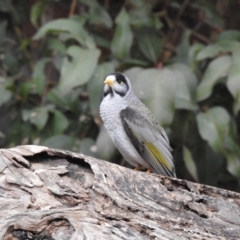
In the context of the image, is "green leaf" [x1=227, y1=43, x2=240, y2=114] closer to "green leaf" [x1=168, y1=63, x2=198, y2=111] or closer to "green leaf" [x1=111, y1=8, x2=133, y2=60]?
"green leaf" [x1=168, y1=63, x2=198, y2=111]

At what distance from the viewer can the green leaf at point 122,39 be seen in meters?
6.45

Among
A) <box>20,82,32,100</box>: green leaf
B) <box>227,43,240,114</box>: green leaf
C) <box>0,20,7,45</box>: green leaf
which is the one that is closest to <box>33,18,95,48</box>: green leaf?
<box>20,82,32,100</box>: green leaf

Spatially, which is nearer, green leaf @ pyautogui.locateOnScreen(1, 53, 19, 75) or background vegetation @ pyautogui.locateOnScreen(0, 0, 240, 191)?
background vegetation @ pyautogui.locateOnScreen(0, 0, 240, 191)

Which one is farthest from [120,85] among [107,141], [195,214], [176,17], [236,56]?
[176,17]

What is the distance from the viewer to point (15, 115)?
23.1 feet

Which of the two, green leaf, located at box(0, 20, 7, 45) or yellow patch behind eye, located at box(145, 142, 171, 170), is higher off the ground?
green leaf, located at box(0, 20, 7, 45)

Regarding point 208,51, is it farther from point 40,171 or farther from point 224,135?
point 40,171

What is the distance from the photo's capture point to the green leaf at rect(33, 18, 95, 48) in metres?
6.17

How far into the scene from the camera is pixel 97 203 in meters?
3.54

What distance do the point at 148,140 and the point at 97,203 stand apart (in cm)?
140

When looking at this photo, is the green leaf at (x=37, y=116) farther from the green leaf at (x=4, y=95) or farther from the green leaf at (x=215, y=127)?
the green leaf at (x=215, y=127)

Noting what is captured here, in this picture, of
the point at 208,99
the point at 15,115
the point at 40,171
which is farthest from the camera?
the point at 15,115

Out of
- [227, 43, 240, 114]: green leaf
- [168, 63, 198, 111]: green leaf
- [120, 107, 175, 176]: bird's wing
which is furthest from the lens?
[168, 63, 198, 111]: green leaf

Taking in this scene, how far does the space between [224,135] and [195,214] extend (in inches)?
89.1
